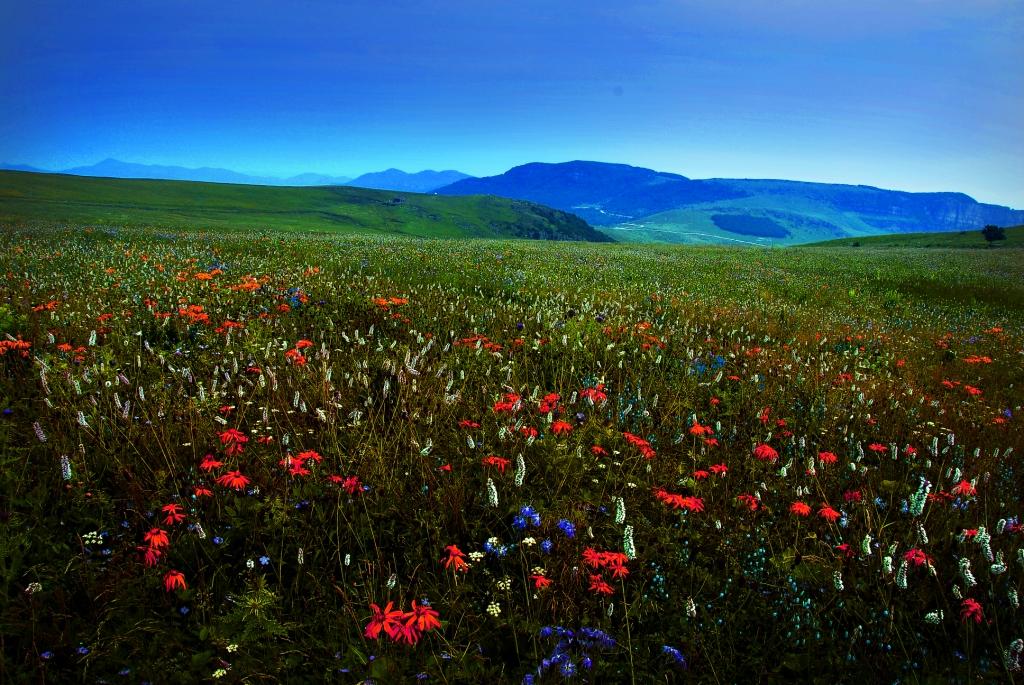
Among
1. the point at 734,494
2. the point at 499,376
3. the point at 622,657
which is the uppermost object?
the point at 499,376

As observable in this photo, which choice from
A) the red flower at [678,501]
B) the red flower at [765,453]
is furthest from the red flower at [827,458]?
the red flower at [678,501]

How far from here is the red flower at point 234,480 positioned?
9.21 ft

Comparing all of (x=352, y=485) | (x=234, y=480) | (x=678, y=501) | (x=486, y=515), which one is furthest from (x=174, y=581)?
(x=678, y=501)

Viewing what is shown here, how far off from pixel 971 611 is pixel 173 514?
398 centimetres

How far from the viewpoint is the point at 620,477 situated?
3.25 m

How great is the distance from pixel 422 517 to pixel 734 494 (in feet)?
6.95

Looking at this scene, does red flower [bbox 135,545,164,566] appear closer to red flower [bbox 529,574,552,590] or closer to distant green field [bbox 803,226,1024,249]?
red flower [bbox 529,574,552,590]

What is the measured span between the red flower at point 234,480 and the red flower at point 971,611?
3.69m

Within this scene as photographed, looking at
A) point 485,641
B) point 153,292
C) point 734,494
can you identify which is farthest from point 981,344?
point 153,292

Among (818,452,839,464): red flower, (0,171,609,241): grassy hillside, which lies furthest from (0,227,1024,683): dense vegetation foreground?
(0,171,609,241): grassy hillside

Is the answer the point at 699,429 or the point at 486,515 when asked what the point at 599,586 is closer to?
the point at 486,515

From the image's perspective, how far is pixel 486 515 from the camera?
287 cm

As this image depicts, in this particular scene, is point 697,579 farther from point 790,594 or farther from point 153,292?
point 153,292

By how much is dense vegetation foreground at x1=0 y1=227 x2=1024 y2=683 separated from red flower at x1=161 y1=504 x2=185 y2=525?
4 centimetres
